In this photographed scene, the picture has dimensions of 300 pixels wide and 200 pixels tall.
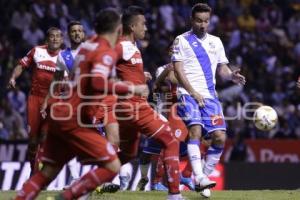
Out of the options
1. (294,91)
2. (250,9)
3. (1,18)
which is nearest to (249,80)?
(294,91)

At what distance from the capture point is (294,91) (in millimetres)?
22062

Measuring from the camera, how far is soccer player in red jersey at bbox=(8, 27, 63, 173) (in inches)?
550

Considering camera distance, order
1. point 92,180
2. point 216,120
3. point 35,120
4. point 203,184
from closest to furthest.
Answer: point 92,180 < point 203,184 < point 216,120 < point 35,120

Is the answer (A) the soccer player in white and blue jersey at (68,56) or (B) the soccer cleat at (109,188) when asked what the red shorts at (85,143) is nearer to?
(A) the soccer player in white and blue jersey at (68,56)

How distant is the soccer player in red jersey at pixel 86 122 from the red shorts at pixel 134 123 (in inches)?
56.9

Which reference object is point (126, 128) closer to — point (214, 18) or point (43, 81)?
point (43, 81)

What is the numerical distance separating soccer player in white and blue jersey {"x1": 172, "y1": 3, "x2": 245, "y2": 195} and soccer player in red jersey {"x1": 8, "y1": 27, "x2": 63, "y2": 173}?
8.57 feet

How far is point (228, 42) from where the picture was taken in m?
23.8

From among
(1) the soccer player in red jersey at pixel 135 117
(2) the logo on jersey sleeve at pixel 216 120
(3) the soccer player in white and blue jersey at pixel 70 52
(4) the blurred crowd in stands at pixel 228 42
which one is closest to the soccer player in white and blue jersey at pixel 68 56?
(3) the soccer player in white and blue jersey at pixel 70 52

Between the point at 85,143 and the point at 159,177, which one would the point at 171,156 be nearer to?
the point at 85,143

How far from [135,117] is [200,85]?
5.04ft

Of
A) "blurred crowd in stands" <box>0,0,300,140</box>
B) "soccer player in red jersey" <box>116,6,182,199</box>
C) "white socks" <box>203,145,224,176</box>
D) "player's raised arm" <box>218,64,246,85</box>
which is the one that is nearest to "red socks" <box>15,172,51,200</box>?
"soccer player in red jersey" <box>116,6,182,199</box>

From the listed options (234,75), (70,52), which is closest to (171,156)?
(234,75)

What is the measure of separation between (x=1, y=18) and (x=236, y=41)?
6.30m
